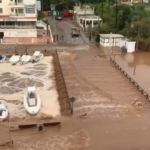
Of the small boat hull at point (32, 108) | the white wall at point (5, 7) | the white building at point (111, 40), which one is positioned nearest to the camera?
the small boat hull at point (32, 108)

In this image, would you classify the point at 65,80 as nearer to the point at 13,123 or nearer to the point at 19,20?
the point at 13,123

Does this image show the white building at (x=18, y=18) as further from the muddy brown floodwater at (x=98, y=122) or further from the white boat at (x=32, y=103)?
the white boat at (x=32, y=103)

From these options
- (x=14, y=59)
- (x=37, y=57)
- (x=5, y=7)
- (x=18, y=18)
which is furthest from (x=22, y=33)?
(x=14, y=59)

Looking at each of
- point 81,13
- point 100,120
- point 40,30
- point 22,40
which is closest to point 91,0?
point 81,13

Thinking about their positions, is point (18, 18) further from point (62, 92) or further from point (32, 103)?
point (32, 103)

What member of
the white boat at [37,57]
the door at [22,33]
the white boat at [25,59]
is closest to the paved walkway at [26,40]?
the door at [22,33]

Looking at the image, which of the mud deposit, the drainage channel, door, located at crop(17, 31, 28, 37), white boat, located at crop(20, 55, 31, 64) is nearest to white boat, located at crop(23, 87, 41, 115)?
the mud deposit

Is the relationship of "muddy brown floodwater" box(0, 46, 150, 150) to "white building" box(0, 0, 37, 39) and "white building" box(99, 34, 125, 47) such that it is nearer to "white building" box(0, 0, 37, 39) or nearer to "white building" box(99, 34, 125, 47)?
"white building" box(99, 34, 125, 47)
